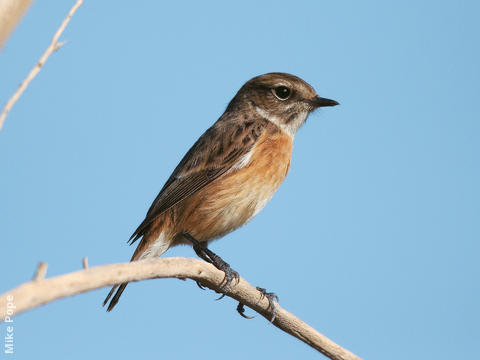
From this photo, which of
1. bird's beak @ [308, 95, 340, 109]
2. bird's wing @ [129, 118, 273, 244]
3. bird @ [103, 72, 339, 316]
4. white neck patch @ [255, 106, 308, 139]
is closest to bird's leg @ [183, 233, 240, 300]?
bird @ [103, 72, 339, 316]

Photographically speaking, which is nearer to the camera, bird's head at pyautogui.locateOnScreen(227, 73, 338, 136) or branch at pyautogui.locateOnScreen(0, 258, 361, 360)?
branch at pyautogui.locateOnScreen(0, 258, 361, 360)

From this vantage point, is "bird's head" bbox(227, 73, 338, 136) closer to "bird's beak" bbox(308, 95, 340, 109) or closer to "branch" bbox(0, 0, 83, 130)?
"bird's beak" bbox(308, 95, 340, 109)

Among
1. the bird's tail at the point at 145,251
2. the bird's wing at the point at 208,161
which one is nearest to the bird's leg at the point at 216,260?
the bird's tail at the point at 145,251

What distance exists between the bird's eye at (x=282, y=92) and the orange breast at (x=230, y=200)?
1.34m

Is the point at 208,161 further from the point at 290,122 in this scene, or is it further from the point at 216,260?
the point at 290,122

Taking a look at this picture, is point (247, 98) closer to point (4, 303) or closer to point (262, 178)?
point (262, 178)

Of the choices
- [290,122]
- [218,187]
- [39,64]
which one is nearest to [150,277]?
[39,64]

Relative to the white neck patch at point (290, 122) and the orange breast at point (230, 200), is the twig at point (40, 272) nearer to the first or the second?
the orange breast at point (230, 200)

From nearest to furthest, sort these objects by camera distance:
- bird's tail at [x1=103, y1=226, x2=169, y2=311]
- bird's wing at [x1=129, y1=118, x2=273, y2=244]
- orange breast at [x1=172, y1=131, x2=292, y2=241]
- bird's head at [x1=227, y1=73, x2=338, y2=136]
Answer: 1. bird's tail at [x1=103, y1=226, x2=169, y2=311]
2. orange breast at [x1=172, y1=131, x2=292, y2=241]
3. bird's wing at [x1=129, y1=118, x2=273, y2=244]
4. bird's head at [x1=227, y1=73, x2=338, y2=136]

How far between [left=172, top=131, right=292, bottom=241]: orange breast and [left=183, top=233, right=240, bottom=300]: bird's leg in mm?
84

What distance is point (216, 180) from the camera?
774cm

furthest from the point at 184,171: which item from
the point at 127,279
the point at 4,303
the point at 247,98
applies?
the point at 4,303

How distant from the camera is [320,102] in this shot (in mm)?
8820

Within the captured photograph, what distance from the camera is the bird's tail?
7.35m
